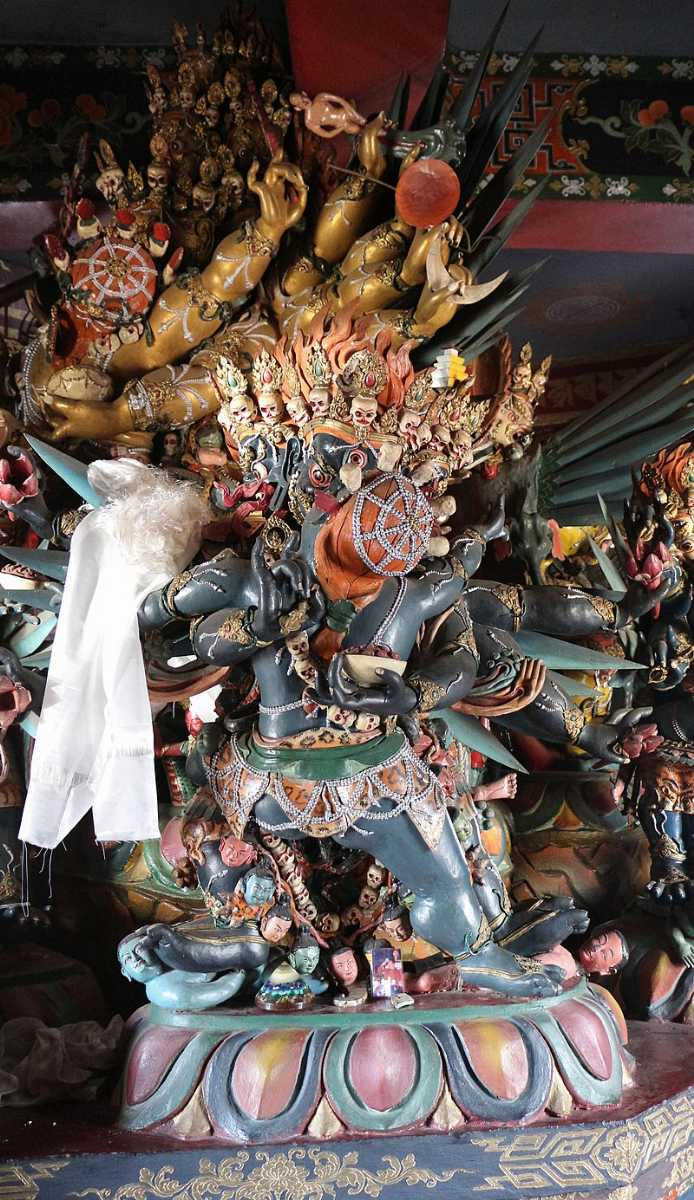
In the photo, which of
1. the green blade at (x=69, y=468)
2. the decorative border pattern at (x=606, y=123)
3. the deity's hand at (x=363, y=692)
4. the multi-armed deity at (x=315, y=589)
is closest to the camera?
the deity's hand at (x=363, y=692)

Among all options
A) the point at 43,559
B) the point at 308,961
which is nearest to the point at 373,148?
the point at 43,559

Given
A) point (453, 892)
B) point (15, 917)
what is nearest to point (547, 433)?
point (453, 892)

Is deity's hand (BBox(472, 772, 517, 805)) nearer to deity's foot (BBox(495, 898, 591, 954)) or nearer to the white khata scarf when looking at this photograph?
deity's foot (BBox(495, 898, 591, 954))

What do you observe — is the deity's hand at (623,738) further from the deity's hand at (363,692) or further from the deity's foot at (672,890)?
the deity's hand at (363,692)

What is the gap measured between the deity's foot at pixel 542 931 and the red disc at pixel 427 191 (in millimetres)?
1538

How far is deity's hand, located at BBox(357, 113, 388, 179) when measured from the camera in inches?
102

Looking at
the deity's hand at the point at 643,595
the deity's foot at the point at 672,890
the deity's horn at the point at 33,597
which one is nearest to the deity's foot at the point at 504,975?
the deity's foot at the point at 672,890

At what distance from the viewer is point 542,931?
2721 mm

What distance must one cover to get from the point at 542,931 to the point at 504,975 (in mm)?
187

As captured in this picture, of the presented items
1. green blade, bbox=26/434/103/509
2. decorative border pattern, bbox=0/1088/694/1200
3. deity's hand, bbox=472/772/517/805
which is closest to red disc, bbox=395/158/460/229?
green blade, bbox=26/434/103/509

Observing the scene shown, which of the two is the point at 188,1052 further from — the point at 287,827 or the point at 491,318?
the point at 491,318

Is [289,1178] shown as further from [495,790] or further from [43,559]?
[43,559]

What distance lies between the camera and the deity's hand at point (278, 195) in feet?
8.80

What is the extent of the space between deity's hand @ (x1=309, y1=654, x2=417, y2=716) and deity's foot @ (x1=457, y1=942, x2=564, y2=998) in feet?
2.24
